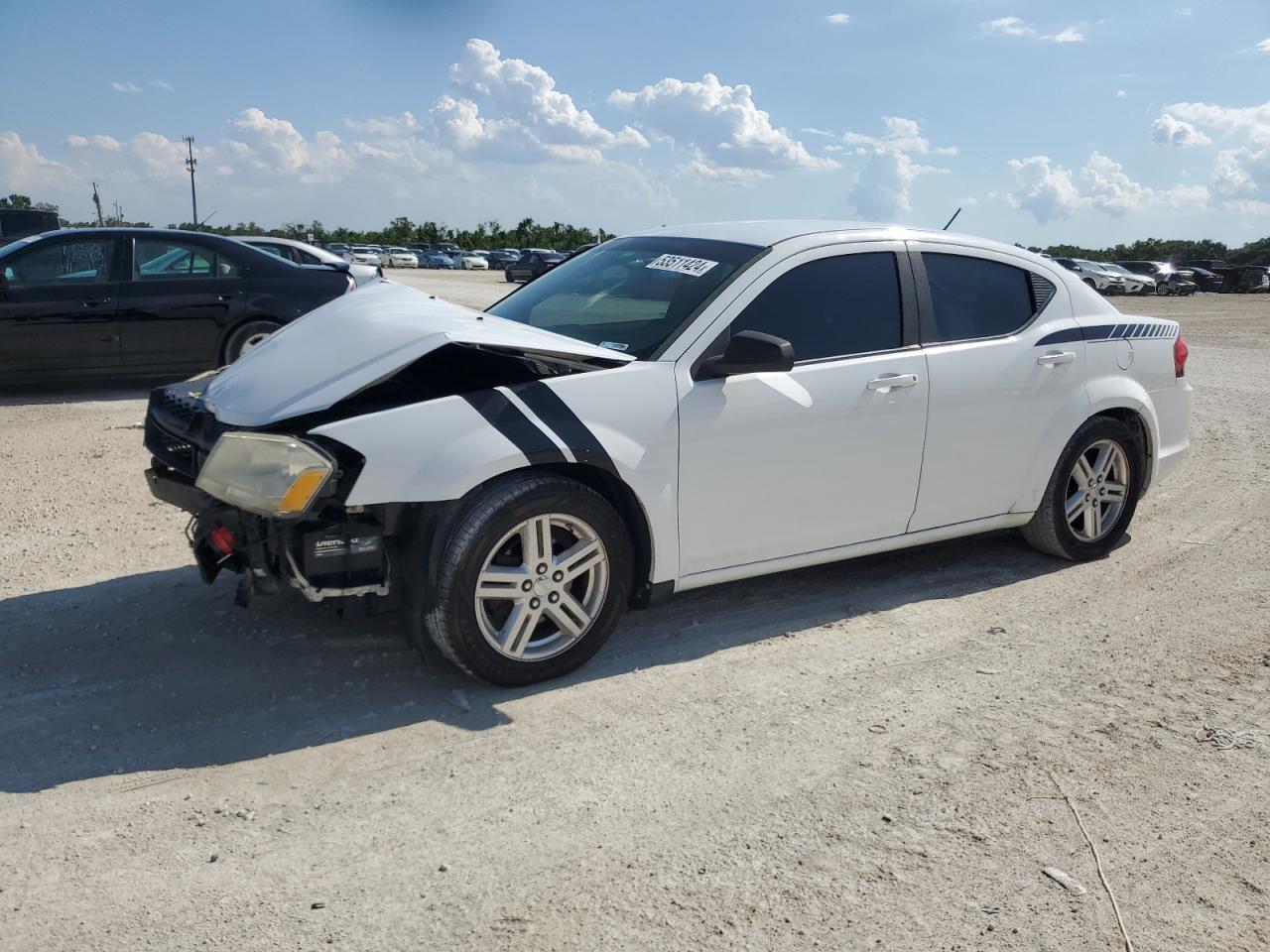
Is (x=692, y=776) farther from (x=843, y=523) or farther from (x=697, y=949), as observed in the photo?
(x=843, y=523)

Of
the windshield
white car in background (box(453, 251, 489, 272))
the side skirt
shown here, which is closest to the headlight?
the windshield

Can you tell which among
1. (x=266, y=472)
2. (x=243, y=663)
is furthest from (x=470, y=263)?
(x=266, y=472)

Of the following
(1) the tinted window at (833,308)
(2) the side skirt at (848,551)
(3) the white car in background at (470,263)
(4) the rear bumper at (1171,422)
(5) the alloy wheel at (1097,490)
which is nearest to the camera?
(2) the side skirt at (848,551)

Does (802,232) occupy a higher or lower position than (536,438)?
higher

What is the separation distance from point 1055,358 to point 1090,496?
0.83 meters

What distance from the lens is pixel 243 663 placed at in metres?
4.03

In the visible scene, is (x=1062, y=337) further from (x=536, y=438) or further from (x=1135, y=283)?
(x=1135, y=283)

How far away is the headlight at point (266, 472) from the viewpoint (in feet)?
11.3

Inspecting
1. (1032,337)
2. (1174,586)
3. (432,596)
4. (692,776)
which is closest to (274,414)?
(432,596)

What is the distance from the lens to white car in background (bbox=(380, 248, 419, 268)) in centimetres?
6994

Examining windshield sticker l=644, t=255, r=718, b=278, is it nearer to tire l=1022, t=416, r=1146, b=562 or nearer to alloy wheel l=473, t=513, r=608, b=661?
alloy wheel l=473, t=513, r=608, b=661

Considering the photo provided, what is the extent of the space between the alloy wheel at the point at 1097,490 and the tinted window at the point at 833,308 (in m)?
Result: 1.45

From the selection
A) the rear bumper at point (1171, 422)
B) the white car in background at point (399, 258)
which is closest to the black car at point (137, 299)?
the rear bumper at point (1171, 422)

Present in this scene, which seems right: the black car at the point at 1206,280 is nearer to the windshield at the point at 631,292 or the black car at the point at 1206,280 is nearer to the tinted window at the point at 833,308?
the tinted window at the point at 833,308
